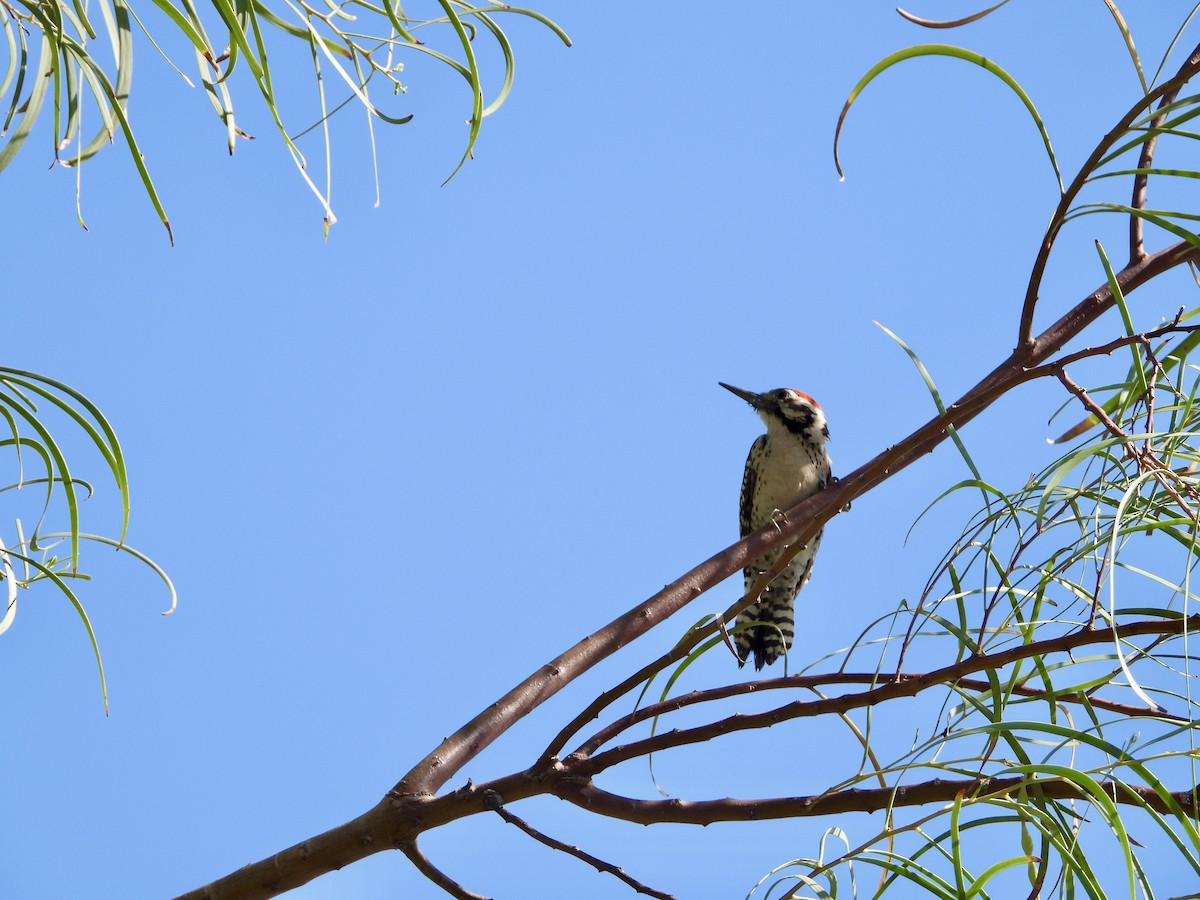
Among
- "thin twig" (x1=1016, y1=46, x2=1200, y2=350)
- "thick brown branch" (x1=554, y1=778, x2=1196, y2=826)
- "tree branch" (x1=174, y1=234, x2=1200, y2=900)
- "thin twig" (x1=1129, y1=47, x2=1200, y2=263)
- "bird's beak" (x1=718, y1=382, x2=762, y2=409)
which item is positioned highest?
"bird's beak" (x1=718, y1=382, x2=762, y2=409)

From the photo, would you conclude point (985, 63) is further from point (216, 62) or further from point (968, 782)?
point (216, 62)

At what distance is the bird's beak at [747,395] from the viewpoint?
17.0 feet

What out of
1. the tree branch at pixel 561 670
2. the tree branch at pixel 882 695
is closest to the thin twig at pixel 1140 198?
the tree branch at pixel 561 670

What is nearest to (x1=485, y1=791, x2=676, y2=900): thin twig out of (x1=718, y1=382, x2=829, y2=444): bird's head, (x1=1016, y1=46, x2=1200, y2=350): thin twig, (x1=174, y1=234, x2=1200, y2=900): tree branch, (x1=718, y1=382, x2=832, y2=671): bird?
(x1=174, y1=234, x2=1200, y2=900): tree branch

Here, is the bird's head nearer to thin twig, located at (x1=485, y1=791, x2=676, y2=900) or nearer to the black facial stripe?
the black facial stripe

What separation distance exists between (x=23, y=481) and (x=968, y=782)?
1389mm

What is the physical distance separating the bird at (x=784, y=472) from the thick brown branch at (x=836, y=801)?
10.3 ft

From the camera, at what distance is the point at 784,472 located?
495cm

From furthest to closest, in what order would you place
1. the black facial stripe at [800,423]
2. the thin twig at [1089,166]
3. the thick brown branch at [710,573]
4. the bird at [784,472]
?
the black facial stripe at [800,423], the bird at [784,472], the thick brown branch at [710,573], the thin twig at [1089,166]

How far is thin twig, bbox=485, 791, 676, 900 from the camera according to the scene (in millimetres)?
1605

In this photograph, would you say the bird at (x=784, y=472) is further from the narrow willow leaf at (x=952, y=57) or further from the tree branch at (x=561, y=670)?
the narrow willow leaf at (x=952, y=57)

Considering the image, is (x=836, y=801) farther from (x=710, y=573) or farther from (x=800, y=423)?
(x=800, y=423)

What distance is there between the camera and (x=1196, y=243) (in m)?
1.25

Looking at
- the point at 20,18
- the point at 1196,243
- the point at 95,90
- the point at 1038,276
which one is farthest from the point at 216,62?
the point at 1196,243
